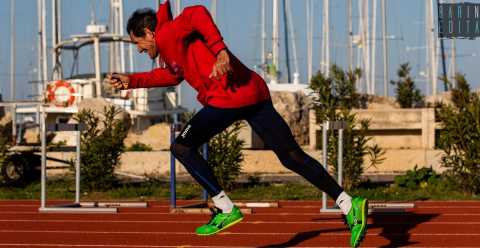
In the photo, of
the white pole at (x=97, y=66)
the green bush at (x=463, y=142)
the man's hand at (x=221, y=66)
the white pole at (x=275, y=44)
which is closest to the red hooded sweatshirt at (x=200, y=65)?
the man's hand at (x=221, y=66)

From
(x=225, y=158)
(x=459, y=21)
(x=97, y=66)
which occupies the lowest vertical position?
(x=225, y=158)

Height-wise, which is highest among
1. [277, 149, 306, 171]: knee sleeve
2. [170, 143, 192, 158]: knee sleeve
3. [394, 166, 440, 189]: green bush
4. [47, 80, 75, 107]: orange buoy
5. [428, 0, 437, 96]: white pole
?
[428, 0, 437, 96]: white pole

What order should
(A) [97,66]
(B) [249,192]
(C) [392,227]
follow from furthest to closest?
(A) [97,66] → (B) [249,192] → (C) [392,227]

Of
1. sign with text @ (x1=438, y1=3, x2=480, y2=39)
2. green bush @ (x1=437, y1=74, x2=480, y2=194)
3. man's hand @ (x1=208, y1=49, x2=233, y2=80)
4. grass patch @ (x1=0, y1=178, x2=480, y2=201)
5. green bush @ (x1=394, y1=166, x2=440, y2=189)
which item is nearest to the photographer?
man's hand @ (x1=208, y1=49, x2=233, y2=80)

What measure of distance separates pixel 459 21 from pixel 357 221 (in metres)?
11.8

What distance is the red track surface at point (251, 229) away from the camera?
991cm

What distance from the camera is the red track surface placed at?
991cm

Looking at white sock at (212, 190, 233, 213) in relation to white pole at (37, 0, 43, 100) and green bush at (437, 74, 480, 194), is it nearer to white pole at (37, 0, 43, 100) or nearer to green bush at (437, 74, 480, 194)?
green bush at (437, 74, 480, 194)

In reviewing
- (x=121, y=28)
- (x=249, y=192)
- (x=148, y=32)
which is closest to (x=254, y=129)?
(x=148, y=32)

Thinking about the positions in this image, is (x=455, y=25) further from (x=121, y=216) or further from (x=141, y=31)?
(x=141, y=31)

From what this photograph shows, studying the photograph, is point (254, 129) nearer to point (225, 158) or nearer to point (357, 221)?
point (357, 221)

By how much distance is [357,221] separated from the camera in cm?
810

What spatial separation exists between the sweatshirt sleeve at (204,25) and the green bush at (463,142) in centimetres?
1019

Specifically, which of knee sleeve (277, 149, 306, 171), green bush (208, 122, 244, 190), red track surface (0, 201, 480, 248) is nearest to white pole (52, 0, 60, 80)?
green bush (208, 122, 244, 190)
